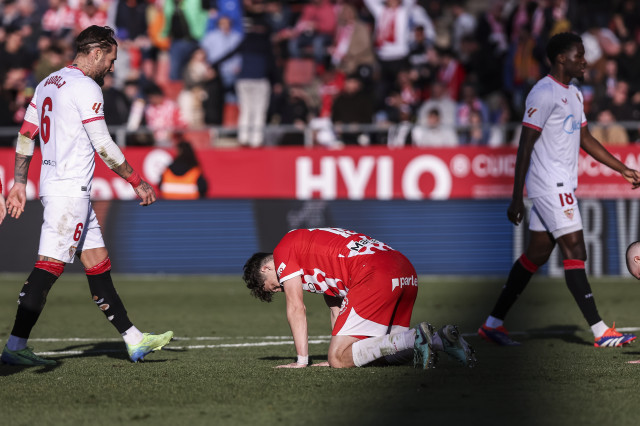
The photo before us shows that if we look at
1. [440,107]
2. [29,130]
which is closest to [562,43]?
[29,130]

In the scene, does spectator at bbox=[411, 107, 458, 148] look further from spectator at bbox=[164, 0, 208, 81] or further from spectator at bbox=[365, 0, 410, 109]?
spectator at bbox=[164, 0, 208, 81]

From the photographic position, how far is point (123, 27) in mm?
21641

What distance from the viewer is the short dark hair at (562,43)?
8906 millimetres

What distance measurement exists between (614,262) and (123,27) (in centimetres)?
1086

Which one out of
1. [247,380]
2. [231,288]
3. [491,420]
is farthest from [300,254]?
[231,288]

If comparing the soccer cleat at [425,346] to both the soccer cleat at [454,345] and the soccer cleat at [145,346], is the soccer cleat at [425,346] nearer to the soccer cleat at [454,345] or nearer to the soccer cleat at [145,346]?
the soccer cleat at [454,345]

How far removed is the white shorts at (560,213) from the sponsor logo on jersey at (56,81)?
3.81m

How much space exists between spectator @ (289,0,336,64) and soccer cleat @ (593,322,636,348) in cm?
1341

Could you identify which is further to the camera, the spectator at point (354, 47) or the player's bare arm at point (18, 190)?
the spectator at point (354, 47)

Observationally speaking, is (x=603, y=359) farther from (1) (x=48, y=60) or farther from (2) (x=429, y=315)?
(1) (x=48, y=60)

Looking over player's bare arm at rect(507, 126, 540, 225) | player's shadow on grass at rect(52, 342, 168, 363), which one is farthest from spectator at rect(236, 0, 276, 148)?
player's bare arm at rect(507, 126, 540, 225)

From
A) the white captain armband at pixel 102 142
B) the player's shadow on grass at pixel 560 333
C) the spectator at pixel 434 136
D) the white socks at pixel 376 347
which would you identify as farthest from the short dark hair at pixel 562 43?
the spectator at pixel 434 136

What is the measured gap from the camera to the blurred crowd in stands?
1928 centimetres

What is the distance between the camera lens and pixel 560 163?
9.02m
